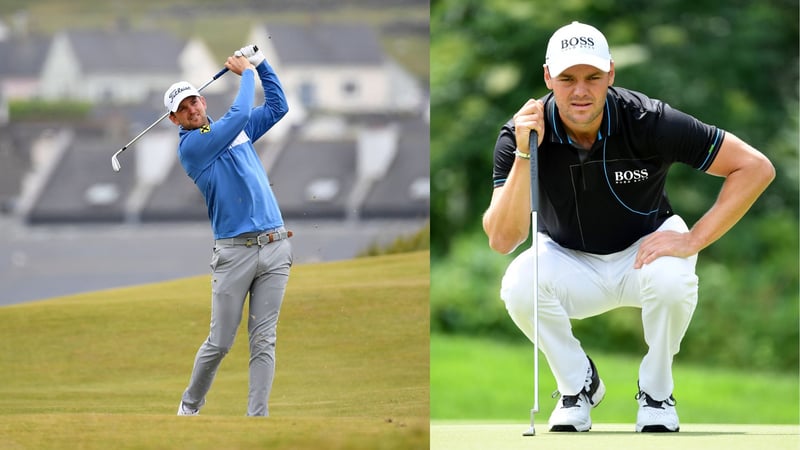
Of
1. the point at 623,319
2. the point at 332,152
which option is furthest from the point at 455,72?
the point at 332,152

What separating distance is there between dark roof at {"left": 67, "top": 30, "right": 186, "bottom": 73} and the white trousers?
1.28 metres

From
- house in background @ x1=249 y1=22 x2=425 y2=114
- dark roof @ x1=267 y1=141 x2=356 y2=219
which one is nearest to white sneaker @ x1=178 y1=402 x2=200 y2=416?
dark roof @ x1=267 y1=141 x2=356 y2=219

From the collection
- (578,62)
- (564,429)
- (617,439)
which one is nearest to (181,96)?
(578,62)

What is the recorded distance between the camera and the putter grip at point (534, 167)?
393 cm

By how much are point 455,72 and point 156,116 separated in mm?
7824

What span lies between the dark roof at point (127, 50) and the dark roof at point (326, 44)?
32 cm

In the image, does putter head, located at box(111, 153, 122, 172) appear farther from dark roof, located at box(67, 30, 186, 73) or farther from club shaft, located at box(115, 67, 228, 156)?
dark roof, located at box(67, 30, 186, 73)

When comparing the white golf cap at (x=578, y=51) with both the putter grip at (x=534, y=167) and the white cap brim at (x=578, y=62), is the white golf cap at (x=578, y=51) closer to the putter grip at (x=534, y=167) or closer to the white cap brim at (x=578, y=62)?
the white cap brim at (x=578, y=62)

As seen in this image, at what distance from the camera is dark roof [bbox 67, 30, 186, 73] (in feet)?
14.4

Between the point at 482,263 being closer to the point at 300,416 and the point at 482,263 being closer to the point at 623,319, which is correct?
the point at 623,319

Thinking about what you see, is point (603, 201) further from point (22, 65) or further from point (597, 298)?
point (22, 65)

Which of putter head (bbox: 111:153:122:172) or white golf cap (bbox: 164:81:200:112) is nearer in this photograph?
white golf cap (bbox: 164:81:200:112)

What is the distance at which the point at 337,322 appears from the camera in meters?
4.34

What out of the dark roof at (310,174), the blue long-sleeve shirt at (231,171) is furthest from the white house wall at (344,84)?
the blue long-sleeve shirt at (231,171)
